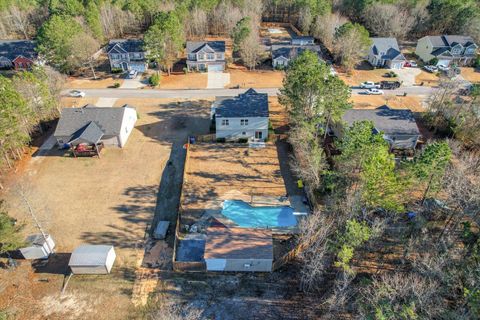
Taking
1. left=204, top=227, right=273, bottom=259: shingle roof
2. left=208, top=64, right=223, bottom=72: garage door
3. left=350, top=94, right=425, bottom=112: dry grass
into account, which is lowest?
left=204, top=227, right=273, bottom=259: shingle roof

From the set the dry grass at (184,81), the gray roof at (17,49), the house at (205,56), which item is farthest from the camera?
the gray roof at (17,49)

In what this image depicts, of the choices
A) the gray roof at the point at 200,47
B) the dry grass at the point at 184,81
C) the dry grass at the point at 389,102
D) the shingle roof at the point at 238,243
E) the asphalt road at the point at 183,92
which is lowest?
the shingle roof at the point at 238,243

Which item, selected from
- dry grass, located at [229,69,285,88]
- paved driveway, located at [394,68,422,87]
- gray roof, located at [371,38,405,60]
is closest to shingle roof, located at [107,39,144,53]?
dry grass, located at [229,69,285,88]

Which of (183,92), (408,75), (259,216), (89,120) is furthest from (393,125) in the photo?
(89,120)

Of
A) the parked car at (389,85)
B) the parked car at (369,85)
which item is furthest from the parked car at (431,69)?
the parked car at (369,85)

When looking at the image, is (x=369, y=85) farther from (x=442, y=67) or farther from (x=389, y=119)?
(x=442, y=67)

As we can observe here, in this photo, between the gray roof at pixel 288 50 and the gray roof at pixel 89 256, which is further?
the gray roof at pixel 288 50

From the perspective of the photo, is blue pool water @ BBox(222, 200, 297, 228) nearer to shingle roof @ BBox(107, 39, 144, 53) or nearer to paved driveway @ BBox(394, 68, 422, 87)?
paved driveway @ BBox(394, 68, 422, 87)

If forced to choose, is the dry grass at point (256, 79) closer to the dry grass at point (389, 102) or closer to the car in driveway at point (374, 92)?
the dry grass at point (389, 102)
